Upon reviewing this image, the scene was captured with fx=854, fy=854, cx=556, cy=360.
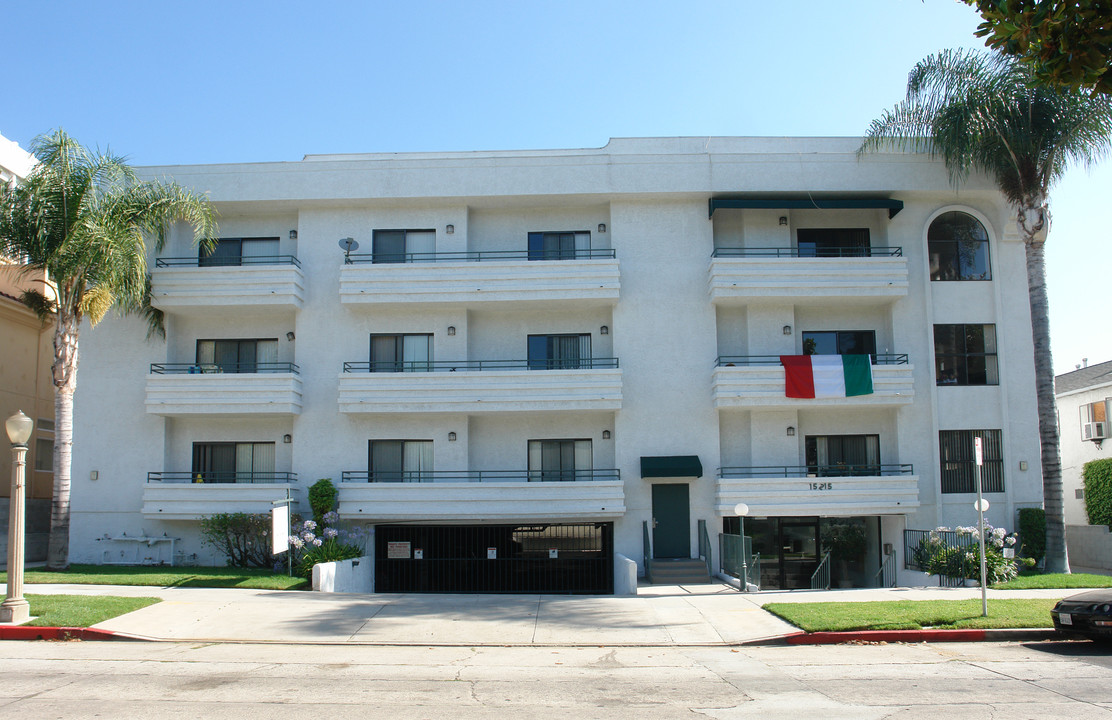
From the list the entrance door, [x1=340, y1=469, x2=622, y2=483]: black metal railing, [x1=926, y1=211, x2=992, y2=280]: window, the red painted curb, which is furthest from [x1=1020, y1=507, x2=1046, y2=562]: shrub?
the red painted curb

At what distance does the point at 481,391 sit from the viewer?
83.7 feet

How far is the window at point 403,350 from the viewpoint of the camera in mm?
26844

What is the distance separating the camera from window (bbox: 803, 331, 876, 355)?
2709cm

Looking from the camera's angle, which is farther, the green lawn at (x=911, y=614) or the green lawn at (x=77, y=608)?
the green lawn at (x=77, y=608)

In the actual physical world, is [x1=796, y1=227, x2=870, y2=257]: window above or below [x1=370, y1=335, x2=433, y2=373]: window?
above

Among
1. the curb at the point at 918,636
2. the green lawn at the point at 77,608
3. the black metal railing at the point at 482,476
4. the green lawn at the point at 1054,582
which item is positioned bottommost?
the green lawn at the point at 1054,582

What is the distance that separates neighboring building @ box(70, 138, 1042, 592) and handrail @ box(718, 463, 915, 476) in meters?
0.09

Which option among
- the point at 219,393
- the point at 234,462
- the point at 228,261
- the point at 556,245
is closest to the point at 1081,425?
the point at 556,245

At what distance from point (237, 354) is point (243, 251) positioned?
335 centimetres

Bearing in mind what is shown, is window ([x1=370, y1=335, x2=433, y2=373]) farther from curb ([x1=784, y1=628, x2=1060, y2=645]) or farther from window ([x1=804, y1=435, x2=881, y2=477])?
curb ([x1=784, y1=628, x2=1060, y2=645])

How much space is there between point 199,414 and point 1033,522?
82.0ft

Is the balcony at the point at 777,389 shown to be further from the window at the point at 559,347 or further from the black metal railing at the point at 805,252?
the window at the point at 559,347

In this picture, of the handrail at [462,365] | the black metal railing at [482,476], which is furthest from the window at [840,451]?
the handrail at [462,365]

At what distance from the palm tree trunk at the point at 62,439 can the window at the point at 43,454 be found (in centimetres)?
873
